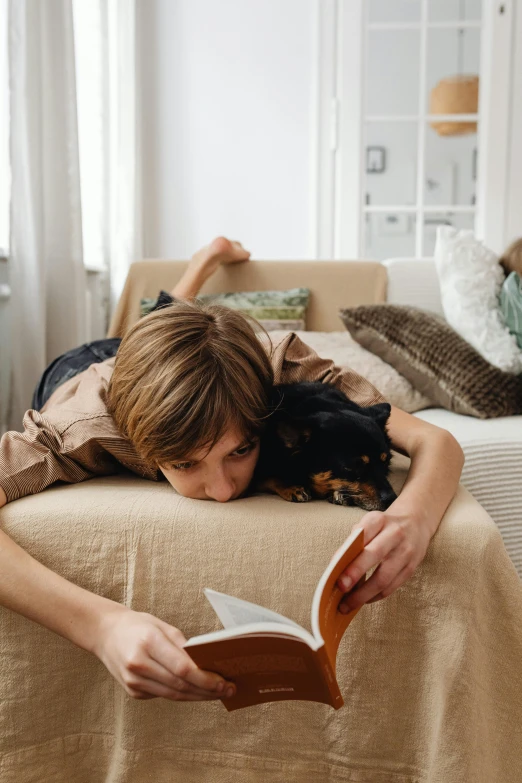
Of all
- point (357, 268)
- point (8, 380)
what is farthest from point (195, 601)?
point (357, 268)

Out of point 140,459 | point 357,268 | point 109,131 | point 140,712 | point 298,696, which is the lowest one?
point 140,712

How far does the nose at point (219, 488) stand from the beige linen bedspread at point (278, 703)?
3 cm

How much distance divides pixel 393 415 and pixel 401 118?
8.81ft

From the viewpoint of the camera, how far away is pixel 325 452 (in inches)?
34.6

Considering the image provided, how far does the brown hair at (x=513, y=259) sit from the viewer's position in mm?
1918

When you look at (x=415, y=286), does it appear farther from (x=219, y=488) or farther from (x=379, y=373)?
(x=219, y=488)

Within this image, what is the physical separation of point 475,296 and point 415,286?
350 millimetres

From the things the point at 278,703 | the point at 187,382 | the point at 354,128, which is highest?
the point at 354,128

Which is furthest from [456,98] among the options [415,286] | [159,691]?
[159,691]

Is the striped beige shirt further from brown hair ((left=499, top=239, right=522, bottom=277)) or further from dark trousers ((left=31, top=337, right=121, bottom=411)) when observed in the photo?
brown hair ((left=499, top=239, right=522, bottom=277))

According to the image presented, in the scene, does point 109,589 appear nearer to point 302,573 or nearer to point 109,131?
point 302,573

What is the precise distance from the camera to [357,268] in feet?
7.22

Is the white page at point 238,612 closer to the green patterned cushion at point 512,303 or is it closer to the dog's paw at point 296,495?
the dog's paw at point 296,495

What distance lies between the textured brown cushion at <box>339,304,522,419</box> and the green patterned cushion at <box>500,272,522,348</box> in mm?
133
